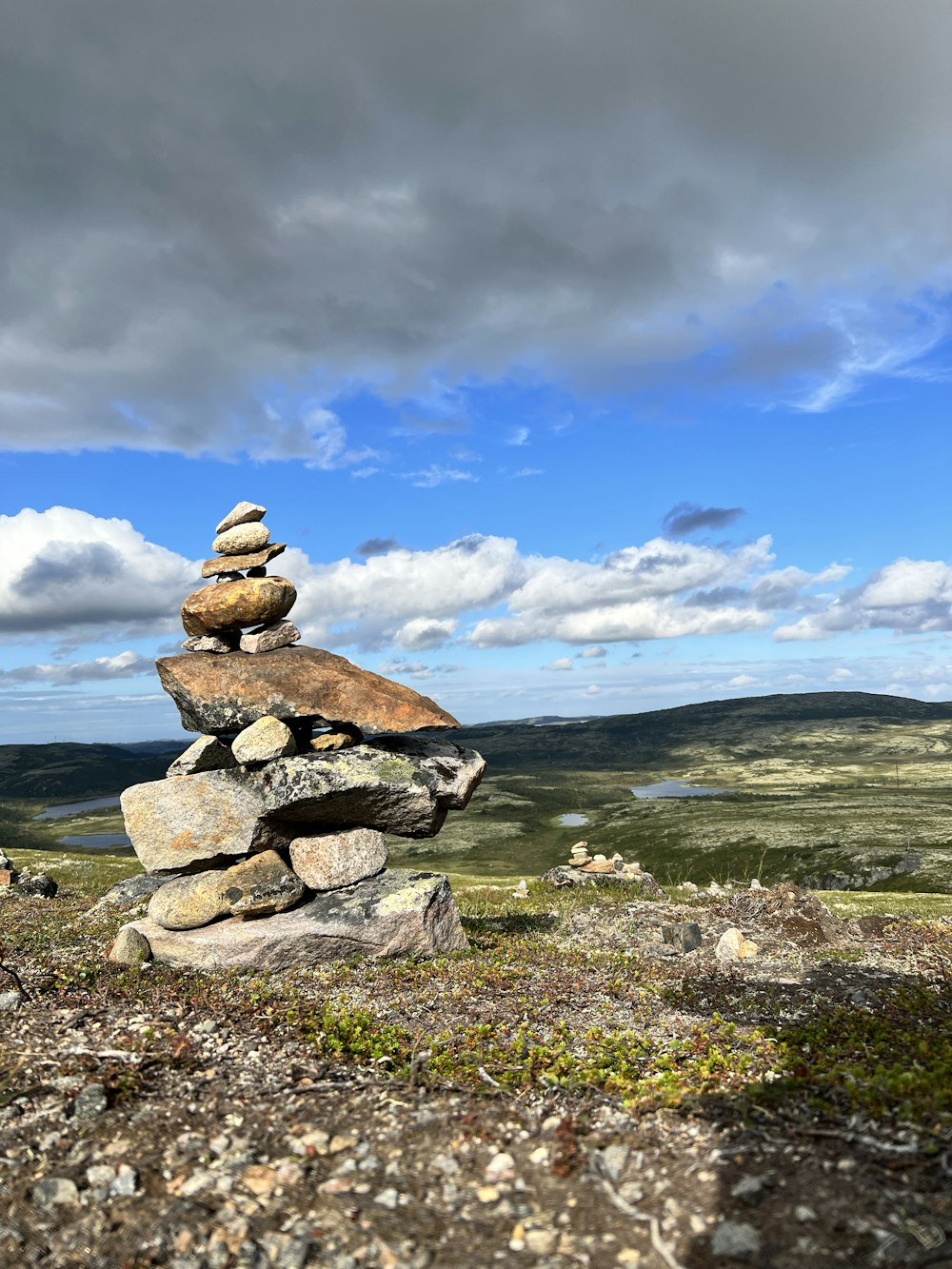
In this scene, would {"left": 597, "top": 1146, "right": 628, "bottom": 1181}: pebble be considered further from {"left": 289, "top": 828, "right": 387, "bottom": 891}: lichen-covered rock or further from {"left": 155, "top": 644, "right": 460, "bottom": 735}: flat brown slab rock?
{"left": 155, "top": 644, "right": 460, "bottom": 735}: flat brown slab rock

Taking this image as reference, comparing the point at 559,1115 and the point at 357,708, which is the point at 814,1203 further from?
the point at 357,708

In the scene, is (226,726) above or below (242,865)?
above

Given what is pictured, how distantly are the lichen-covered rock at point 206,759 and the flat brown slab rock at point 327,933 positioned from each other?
444 centimetres

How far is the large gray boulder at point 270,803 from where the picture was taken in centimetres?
2130

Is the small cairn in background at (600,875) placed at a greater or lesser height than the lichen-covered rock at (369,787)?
lesser

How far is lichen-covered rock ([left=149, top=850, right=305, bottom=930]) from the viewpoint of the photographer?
67.2ft

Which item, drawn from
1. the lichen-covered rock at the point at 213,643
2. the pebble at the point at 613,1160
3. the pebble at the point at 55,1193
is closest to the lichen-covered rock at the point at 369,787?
the lichen-covered rock at the point at 213,643

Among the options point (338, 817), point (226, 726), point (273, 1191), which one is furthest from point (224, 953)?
point (273, 1191)

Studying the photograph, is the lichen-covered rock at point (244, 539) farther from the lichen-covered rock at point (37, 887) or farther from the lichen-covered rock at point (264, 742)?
the lichen-covered rock at point (37, 887)

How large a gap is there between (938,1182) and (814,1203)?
135 cm

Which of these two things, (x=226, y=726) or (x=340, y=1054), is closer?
(x=340, y=1054)

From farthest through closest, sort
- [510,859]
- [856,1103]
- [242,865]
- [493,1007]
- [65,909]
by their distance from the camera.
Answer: [510,859] < [65,909] < [242,865] < [493,1007] < [856,1103]

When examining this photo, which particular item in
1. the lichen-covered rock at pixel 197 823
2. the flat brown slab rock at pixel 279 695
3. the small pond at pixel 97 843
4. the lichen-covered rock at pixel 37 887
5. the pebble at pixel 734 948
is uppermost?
the flat brown slab rock at pixel 279 695

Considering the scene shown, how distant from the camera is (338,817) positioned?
73.0ft
